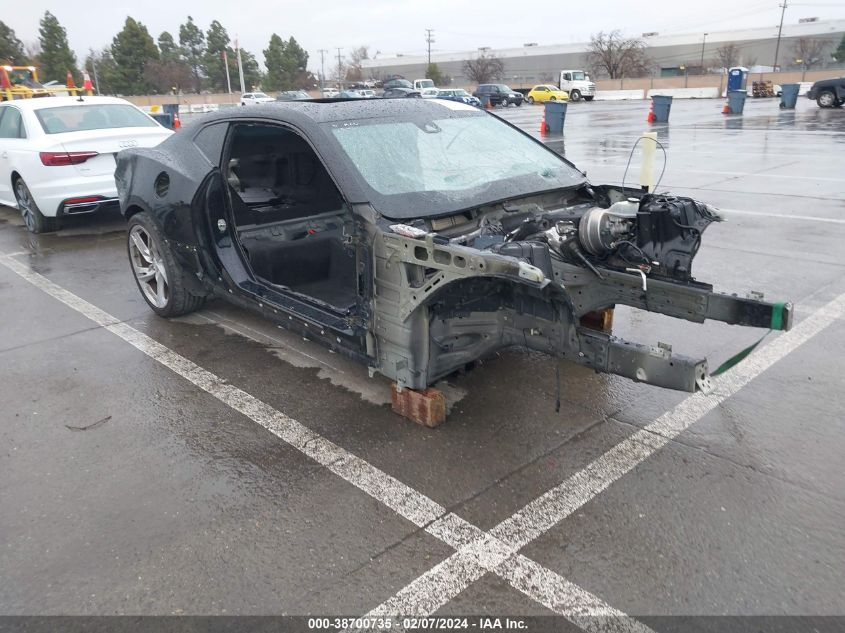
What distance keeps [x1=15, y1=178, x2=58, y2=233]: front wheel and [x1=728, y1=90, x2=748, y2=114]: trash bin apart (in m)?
24.5

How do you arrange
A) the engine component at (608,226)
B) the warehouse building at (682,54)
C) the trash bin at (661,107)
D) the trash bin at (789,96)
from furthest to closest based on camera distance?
the warehouse building at (682,54), the trash bin at (789,96), the trash bin at (661,107), the engine component at (608,226)

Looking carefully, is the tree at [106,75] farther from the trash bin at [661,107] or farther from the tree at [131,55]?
the trash bin at [661,107]

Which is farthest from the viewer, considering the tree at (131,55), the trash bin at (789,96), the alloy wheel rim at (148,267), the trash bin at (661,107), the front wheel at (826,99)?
the tree at (131,55)

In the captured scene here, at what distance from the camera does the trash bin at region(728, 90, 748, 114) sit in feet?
82.6

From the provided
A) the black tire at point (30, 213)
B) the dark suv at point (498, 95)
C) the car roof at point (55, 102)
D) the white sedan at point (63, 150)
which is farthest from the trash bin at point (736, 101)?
the black tire at point (30, 213)

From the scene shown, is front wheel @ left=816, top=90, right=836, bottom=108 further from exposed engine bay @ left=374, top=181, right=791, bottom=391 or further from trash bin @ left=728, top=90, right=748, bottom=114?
exposed engine bay @ left=374, top=181, right=791, bottom=391

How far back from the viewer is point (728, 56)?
8719 cm

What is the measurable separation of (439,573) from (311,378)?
192 cm

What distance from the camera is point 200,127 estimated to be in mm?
4688

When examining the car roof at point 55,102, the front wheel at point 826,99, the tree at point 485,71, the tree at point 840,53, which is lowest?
the front wheel at point 826,99

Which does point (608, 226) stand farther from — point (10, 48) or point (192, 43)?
point (192, 43)

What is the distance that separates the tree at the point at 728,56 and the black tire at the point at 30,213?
93.2m

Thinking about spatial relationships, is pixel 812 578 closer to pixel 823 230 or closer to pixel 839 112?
pixel 823 230

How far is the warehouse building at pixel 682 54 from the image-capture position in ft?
295
